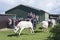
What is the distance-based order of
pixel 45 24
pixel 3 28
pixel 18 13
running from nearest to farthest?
pixel 45 24 < pixel 3 28 < pixel 18 13

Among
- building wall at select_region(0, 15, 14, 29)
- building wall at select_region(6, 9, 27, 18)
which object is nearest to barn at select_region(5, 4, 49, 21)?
building wall at select_region(6, 9, 27, 18)

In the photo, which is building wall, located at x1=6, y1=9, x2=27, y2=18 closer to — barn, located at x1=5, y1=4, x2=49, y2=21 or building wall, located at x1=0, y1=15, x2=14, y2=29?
barn, located at x1=5, y1=4, x2=49, y2=21

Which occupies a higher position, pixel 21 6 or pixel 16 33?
pixel 21 6

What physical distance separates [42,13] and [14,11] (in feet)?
22.4

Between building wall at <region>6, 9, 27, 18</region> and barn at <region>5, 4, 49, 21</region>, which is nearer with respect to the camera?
building wall at <region>6, 9, 27, 18</region>

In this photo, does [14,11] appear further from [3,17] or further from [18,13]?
[3,17]

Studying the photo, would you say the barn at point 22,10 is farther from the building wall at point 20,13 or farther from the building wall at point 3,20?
the building wall at point 3,20

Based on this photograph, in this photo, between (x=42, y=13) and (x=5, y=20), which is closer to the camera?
(x=5, y=20)

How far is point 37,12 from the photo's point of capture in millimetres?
58875

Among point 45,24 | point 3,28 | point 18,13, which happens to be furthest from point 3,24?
point 18,13

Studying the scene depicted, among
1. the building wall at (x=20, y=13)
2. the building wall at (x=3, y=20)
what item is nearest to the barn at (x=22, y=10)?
the building wall at (x=20, y=13)

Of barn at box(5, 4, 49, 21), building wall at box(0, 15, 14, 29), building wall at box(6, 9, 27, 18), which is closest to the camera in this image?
building wall at box(0, 15, 14, 29)

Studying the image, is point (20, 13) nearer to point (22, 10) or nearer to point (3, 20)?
point (22, 10)

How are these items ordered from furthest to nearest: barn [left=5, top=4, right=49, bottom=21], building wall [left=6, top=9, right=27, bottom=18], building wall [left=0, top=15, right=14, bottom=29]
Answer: barn [left=5, top=4, right=49, bottom=21] → building wall [left=6, top=9, right=27, bottom=18] → building wall [left=0, top=15, right=14, bottom=29]
